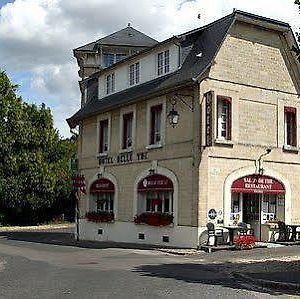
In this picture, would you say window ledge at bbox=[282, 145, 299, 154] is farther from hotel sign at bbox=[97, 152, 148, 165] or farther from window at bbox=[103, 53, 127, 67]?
window at bbox=[103, 53, 127, 67]

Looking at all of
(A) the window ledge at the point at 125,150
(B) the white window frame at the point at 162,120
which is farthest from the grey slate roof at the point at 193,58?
(A) the window ledge at the point at 125,150

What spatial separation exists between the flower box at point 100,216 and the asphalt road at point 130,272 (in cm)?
475

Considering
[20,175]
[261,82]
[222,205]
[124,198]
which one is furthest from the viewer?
[20,175]

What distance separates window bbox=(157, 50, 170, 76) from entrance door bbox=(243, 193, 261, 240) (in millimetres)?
6372

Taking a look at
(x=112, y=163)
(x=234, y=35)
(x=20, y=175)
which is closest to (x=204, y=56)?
(x=234, y=35)

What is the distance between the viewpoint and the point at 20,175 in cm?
4056

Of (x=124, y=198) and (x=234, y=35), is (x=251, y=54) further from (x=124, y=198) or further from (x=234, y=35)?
(x=124, y=198)

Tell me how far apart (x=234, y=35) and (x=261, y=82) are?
2253 millimetres

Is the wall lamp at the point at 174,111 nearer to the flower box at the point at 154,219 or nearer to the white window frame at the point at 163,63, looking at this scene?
the white window frame at the point at 163,63

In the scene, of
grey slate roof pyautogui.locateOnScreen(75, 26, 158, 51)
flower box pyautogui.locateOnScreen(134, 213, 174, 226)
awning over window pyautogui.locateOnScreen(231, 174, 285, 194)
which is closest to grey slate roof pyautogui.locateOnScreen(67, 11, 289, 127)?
awning over window pyautogui.locateOnScreen(231, 174, 285, 194)

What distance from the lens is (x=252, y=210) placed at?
23.9 meters

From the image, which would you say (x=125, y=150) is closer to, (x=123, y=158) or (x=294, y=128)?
(x=123, y=158)

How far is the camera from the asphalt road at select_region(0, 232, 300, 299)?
36.7ft

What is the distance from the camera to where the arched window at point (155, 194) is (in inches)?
930
